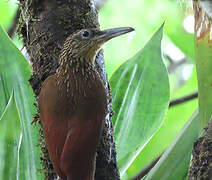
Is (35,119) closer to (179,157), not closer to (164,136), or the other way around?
(179,157)

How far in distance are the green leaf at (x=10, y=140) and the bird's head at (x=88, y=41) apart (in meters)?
0.44

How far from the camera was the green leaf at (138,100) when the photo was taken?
2.32 m

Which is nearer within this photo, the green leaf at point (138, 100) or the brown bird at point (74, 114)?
the brown bird at point (74, 114)

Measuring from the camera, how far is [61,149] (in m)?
1.86

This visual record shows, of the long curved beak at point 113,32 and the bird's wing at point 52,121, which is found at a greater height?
the long curved beak at point 113,32

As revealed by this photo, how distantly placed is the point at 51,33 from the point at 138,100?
0.62 m

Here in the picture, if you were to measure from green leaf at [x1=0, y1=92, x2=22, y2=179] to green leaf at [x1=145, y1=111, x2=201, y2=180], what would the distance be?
544 millimetres

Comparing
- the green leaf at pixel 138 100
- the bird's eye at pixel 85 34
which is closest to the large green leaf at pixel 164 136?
the green leaf at pixel 138 100

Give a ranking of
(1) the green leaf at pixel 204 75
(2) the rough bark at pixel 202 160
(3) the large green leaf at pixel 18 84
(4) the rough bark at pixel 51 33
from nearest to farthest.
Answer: (2) the rough bark at pixel 202 160 → (1) the green leaf at pixel 204 75 → (4) the rough bark at pixel 51 33 → (3) the large green leaf at pixel 18 84

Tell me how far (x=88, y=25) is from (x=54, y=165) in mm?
605

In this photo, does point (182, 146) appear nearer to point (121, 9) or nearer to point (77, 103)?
point (77, 103)

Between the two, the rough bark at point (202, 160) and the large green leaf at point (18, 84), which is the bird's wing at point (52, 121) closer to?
the large green leaf at point (18, 84)

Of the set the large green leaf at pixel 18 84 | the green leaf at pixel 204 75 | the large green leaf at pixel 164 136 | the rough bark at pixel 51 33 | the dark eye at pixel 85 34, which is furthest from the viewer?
the large green leaf at pixel 164 136

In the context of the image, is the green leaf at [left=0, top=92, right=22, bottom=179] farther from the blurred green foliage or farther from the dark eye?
the blurred green foliage
